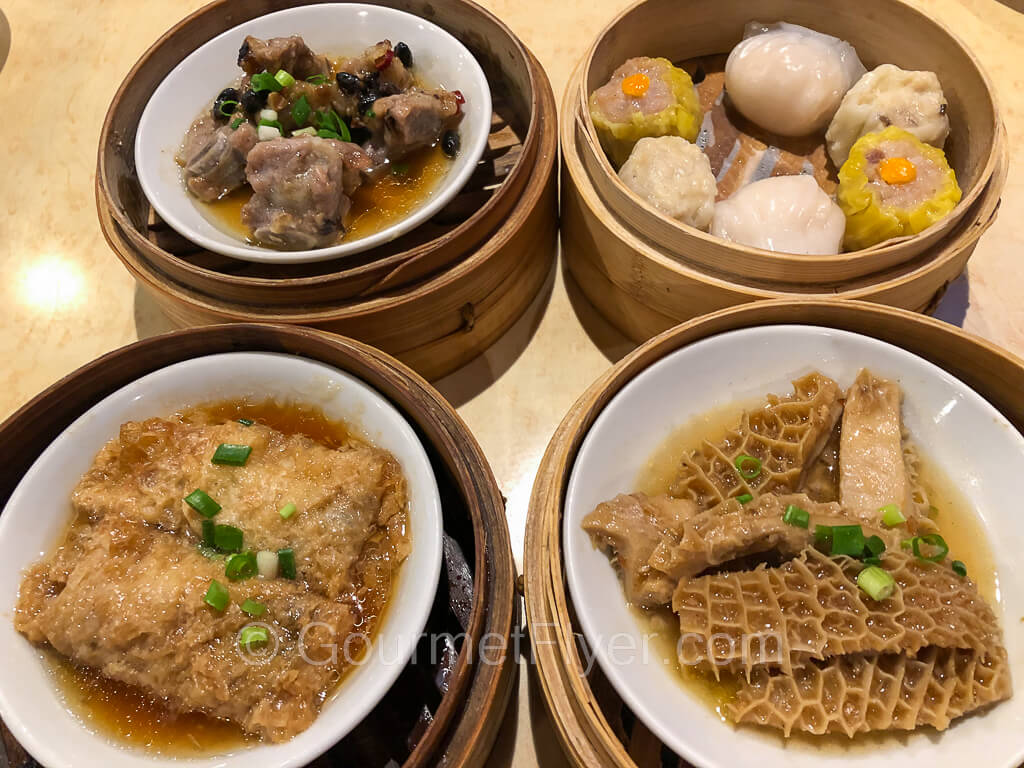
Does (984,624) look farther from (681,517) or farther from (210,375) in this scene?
(210,375)

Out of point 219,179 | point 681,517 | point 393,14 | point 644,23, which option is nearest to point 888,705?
point 681,517

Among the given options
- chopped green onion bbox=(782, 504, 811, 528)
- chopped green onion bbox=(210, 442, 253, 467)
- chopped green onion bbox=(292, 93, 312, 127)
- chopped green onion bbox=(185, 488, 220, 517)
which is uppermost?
chopped green onion bbox=(292, 93, 312, 127)

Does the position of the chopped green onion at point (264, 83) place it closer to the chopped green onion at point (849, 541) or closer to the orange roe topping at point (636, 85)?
the orange roe topping at point (636, 85)

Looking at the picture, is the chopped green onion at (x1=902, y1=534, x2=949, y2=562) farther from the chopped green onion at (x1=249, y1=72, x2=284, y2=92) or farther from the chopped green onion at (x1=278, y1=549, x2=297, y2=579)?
the chopped green onion at (x1=249, y1=72, x2=284, y2=92)

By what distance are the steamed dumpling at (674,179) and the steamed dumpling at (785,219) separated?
99mm

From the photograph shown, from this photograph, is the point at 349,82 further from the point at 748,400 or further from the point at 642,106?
the point at 748,400

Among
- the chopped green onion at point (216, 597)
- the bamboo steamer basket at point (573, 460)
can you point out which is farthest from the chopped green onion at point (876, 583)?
the chopped green onion at point (216, 597)

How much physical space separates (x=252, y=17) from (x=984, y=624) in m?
3.08

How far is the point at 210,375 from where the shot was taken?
1.81 metres

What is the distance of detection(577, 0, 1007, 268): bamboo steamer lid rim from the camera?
184 cm

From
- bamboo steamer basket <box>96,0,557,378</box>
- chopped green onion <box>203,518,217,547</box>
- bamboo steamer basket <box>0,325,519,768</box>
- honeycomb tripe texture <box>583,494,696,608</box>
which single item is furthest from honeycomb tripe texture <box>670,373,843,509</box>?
chopped green onion <box>203,518,217,547</box>

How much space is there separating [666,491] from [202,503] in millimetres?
1144

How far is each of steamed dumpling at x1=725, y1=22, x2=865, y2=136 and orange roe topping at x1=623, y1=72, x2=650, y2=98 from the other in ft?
1.37

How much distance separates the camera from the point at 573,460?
5.56ft
